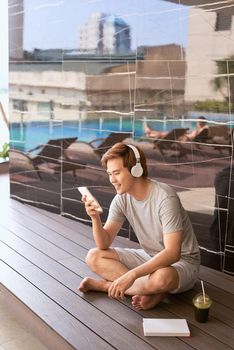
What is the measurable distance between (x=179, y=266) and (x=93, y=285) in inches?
17.6

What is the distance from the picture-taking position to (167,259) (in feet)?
6.44

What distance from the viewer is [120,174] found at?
6.74ft

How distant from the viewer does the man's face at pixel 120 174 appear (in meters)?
2.05

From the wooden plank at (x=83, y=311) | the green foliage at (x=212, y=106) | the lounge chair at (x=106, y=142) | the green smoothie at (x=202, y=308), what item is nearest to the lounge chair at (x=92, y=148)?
the lounge chair at (x=106, y=142)

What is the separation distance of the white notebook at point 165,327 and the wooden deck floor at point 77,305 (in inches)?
0.9

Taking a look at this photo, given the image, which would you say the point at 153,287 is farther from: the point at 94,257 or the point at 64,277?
the point at 64,277

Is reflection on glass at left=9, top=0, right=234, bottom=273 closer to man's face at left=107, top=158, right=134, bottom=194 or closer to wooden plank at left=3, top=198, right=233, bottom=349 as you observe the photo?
wooden plank at left=3, top=198, right=233, bottom=349

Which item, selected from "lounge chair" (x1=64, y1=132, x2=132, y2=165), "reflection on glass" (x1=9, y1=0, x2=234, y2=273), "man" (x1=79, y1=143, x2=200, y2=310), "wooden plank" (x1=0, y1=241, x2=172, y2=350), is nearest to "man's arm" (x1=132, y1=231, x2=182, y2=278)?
"man" (x1=79, y1=143, x2=200, y2=310)

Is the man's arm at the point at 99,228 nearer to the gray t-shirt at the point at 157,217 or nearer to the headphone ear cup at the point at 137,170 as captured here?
the gray t-shirt at the point at 157,217

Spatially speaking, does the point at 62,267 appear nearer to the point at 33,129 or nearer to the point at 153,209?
the point at 153,209

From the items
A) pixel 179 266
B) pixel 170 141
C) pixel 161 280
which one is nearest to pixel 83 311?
pixel 161 280

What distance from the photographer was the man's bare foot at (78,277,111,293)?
2.21 metres

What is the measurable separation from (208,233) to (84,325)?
98cm

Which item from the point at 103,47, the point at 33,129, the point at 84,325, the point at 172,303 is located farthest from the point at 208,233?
the point at 33,129
